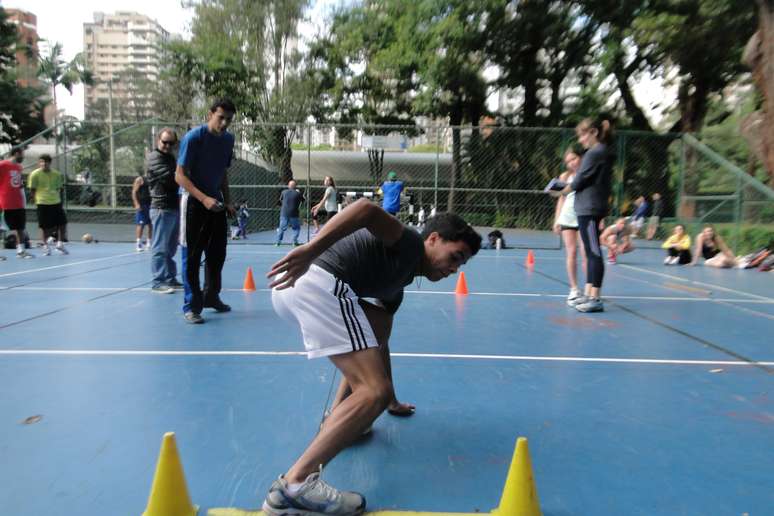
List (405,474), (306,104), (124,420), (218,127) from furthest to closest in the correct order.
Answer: (306,104) < (218,127) < (124,420) < (405,474)

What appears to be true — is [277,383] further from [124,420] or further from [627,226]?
[627,226]

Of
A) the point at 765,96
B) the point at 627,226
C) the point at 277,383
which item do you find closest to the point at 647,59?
the point at 765,96

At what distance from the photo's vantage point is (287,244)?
44.7ft

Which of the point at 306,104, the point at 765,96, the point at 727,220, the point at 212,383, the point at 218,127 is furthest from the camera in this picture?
the point at 306,104

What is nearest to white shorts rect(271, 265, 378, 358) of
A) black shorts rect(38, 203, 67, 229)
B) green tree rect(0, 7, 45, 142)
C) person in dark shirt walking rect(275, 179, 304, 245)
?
black shorts rect(38, 203, 67, 229)

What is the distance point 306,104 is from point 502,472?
25.9 metres

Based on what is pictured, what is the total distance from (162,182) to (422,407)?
4505mm

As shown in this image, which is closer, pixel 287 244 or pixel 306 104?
pixel 287 244

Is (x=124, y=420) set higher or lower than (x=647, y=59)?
lower

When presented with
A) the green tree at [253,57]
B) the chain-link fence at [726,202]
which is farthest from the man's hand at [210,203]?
the green tree at [253,57]

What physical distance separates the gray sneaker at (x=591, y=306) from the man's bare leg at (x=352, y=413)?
4.10m

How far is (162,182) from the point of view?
6.08 meters

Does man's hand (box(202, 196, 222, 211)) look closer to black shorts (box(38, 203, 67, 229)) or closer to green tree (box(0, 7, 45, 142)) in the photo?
black shorts (box(38, 203, 67, 229))

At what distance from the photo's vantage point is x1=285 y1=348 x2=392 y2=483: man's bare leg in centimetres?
187
